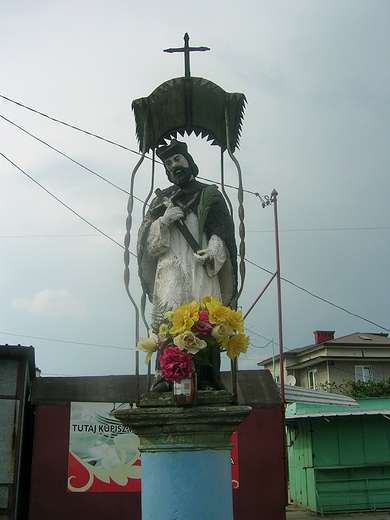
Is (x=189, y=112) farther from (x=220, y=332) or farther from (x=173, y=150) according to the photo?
(x=220, y=332)

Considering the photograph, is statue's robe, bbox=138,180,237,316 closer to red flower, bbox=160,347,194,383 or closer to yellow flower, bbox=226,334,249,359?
yellow flower, bbox=226,334,249,359

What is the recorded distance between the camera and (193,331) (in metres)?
3.83

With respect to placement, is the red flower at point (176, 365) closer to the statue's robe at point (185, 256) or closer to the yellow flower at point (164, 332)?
the yellow flower at point (164, 332)

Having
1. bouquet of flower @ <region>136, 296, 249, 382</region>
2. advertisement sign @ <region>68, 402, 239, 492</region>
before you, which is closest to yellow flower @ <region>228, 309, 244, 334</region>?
bouquet of flower @ <region>136, 296, 249, 382</region>

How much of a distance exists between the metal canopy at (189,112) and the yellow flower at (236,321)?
1.83 meters

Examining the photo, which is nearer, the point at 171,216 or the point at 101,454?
the point at 171,216

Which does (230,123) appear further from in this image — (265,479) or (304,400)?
(304,400)

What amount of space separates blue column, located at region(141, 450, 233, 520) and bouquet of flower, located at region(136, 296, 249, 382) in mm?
586

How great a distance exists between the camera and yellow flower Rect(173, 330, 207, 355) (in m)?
3.71

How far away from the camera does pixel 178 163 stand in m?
4.95

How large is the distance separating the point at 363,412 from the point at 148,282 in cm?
970

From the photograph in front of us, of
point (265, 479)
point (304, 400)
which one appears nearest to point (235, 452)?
point (265, 479)

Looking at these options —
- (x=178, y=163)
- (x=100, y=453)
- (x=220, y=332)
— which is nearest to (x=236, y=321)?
(x=220, y=332)

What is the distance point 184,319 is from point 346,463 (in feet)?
35.5
